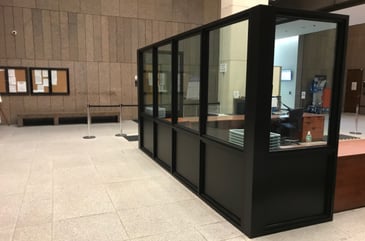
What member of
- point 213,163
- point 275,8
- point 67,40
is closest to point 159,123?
point 213,163

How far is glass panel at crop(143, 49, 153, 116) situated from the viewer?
217 inches

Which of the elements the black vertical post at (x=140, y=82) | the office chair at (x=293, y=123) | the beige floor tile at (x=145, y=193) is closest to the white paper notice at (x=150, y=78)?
the black vertical post at (x=140, y=82)

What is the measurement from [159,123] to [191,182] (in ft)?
4.74

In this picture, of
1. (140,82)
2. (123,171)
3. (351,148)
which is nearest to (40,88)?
(140,82)

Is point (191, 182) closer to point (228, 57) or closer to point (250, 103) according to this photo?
point (250, 103)

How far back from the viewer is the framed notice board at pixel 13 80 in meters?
8.98

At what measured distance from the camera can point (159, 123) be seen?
498cm

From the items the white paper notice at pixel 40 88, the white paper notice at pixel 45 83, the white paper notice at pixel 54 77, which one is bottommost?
the white paper notice at pixel 40 88

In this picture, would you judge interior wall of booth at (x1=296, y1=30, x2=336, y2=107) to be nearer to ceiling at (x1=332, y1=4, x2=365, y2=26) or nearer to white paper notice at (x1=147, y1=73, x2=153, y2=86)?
ceiling at (x1=332, y1=4, x2=365, y2=26)

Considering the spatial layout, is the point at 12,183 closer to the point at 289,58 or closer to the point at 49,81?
the point at 49,81

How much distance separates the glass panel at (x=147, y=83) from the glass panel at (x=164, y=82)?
37cm

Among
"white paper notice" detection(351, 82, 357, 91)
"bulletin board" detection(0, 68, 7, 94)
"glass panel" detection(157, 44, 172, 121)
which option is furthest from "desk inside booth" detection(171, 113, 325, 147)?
"white paper notice" detection(351, 82, 357, 91)

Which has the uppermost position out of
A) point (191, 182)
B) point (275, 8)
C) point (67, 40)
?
point (67, 40)

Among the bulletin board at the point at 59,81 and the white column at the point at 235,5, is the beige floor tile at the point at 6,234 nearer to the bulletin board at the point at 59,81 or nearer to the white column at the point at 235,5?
the white column at the point at 235,5
